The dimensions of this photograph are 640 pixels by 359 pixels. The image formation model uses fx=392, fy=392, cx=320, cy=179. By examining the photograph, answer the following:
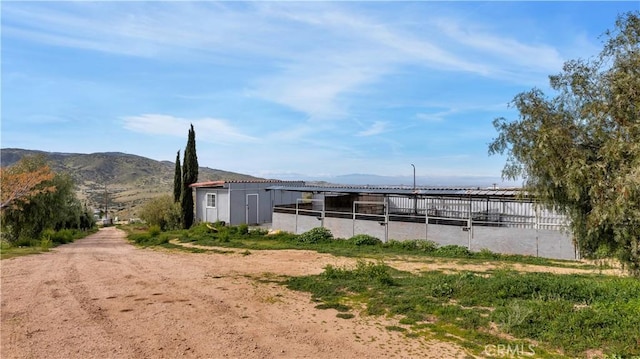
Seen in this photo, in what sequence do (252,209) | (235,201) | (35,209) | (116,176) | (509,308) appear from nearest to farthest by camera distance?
(509,308) < (35,209) < (235,201) < (252,209) < (116,176)

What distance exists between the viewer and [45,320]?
25.0 ft

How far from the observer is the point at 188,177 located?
32.2 m

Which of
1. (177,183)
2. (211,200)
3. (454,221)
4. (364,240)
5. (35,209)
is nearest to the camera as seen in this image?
(454,221)

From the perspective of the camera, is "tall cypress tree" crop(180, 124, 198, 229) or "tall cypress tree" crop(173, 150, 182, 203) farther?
"tall cypress tree" crop(173, 150, 182, 203)

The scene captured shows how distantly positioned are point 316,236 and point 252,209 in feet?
32.3

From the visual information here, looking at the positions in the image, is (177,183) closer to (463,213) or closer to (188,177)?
(188,177)

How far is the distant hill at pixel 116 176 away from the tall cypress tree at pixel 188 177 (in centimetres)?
5469

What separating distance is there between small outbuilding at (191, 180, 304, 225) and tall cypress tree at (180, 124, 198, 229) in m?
0.82

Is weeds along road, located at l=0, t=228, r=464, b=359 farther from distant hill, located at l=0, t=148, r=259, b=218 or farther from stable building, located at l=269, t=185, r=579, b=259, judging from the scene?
distant hill, located at l=0, t=148, r=259, b=218

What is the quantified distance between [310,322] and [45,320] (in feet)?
16.9

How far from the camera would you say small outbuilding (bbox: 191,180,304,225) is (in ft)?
93.9

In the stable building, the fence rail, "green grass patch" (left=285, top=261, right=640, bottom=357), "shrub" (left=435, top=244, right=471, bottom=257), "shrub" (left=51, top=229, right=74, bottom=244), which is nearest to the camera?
"green grass patch" (left=285, top=261, right=640, bottom=357)

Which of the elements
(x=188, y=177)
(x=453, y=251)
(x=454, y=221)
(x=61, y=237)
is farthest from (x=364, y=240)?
(x=61, y=237)

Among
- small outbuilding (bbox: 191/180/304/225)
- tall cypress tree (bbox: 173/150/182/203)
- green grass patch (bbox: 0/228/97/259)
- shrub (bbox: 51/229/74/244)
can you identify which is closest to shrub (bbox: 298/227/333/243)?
small outbuilding (bbox: 191/180/304/225)
